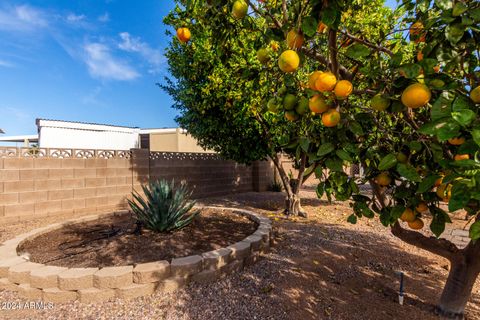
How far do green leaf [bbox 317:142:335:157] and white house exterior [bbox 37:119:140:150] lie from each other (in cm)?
1697

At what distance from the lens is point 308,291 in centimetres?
306

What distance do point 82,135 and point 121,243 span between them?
1506cm

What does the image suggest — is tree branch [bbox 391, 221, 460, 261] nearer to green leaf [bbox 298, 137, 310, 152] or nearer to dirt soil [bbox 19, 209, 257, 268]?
green leaf [bbox 298, 137, 310, 152]

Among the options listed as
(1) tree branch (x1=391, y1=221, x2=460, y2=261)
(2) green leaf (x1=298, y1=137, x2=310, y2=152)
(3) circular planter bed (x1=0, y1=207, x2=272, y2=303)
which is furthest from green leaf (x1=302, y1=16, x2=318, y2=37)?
(3) circular planter bed (x1=0, y1=207, x2=272, y2=303)

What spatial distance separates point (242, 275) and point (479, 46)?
10.3ft

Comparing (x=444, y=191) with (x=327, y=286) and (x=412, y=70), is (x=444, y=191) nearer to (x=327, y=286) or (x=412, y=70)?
(x=412, y=70)

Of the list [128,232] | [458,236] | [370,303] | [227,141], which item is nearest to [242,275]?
[370,303]

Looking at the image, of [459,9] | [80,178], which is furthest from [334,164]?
[80,178]

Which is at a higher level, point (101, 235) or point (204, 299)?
point (101, 235)

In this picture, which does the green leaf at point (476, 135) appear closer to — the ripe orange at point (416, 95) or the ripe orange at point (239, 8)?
the ripe orange at point (416, 95)

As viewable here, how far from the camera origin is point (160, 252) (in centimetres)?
360

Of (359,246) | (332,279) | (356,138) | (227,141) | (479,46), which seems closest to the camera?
(479,46)

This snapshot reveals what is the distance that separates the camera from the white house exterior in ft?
48.7

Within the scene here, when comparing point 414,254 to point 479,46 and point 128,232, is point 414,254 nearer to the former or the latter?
point 479,46
